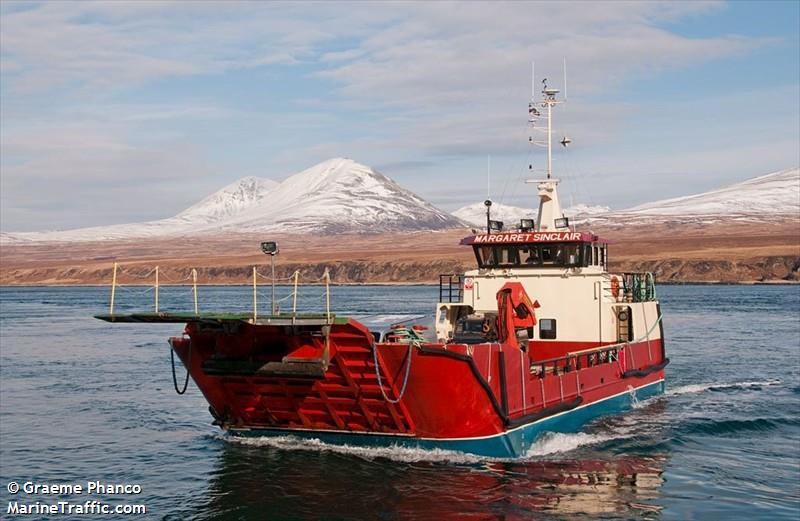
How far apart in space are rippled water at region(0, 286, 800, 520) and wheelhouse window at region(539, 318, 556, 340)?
3.12 meters

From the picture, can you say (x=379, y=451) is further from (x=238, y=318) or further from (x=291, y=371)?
(x=238, y=318)

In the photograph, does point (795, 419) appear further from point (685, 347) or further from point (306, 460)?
point (685, 347)

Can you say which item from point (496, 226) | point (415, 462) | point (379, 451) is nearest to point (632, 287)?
point (496, 226)

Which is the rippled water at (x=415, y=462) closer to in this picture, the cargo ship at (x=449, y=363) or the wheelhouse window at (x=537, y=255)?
the cargo ship at (x=449, y=363)

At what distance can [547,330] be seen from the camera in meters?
28.1

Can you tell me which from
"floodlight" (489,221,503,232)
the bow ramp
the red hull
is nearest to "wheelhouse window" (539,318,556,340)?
"floodlight" (489,221,503,232)

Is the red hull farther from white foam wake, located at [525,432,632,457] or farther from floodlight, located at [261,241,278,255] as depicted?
floodlight, located at [261,241,278,255]

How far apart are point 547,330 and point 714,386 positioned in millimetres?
10281

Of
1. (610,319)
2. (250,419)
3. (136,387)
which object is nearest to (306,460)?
(250,419)

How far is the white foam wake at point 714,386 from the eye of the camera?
34094 mm

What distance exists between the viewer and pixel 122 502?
1939 centimetres

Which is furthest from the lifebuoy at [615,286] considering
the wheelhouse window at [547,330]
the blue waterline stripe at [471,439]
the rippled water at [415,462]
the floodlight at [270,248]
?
the floodlight at [270,248]

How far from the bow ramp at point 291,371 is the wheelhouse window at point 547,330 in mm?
8189

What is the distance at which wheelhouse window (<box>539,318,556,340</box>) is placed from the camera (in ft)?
92.1
